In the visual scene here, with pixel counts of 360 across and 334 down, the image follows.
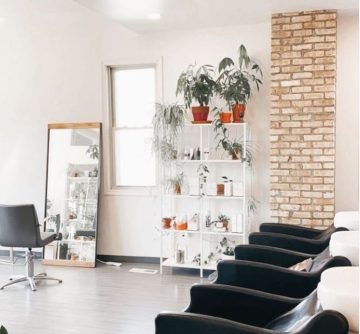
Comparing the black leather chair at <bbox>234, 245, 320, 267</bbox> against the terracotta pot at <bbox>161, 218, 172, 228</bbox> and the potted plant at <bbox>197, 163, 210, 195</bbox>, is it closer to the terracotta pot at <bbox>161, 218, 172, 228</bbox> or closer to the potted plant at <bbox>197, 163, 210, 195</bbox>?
the potted plant at <bbox>197, 163, 210, 195</bbox>

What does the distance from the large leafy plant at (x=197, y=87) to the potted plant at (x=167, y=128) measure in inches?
6.3

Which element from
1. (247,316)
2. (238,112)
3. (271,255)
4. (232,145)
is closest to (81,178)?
(232,145)

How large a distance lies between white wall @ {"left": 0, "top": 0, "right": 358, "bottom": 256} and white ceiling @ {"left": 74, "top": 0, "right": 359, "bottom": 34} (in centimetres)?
29

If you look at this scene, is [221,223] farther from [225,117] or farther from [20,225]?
[20,225]

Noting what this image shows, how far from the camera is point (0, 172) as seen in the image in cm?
584

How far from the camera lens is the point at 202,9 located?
4.32 metres

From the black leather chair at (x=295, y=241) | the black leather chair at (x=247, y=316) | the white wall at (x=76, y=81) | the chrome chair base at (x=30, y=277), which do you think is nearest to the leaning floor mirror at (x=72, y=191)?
the white wall at (x=76, y=81)

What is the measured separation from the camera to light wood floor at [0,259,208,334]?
352 centimetres

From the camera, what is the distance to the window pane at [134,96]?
17.7ft

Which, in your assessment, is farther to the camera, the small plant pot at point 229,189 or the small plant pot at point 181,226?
the small plant pot at point 181,226

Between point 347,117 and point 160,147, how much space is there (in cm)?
198

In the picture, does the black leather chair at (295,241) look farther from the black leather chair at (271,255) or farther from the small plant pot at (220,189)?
the small plant pot at (220,189)

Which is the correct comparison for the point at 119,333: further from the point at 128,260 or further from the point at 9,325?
the point at 128,260

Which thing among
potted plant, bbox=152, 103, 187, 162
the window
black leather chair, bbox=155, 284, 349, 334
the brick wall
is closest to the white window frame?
the window
